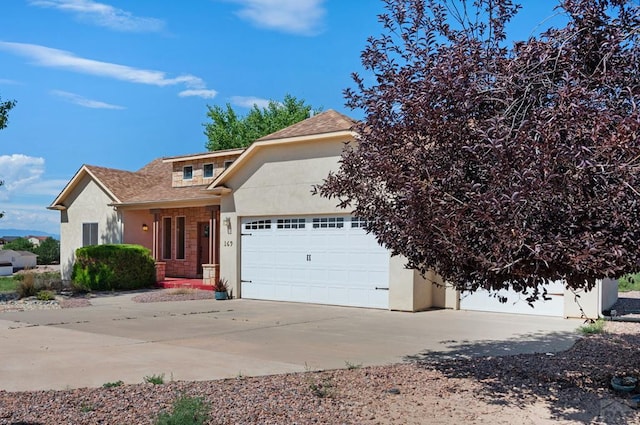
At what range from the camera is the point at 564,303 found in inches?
521

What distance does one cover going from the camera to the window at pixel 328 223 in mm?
15523

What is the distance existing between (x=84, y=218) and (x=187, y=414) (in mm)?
21358

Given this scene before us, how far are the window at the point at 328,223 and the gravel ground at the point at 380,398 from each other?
7613 millimetres

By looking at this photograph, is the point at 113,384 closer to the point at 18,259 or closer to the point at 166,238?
the point at 166,238

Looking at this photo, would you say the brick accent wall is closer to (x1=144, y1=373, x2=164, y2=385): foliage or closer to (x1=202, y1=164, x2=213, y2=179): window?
(x1=202, y1=164, x2=213, y2=179): window

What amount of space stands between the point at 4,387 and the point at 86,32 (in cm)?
920

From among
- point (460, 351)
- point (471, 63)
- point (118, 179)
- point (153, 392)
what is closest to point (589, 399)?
point (460, 351)

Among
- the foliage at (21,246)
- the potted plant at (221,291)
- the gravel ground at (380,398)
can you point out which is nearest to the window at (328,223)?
the potted plant at (221,291)

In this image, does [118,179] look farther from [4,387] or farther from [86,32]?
[4,387]

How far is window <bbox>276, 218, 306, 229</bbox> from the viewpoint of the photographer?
1630 centimetres

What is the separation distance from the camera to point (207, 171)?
22516 mm

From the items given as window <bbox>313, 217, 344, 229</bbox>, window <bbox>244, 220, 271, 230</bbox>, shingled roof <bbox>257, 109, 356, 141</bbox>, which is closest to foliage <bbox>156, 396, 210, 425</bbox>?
window <bbox>313, 217, 344, 229</bbox>

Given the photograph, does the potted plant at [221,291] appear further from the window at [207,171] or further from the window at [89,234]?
the window at [89,234]

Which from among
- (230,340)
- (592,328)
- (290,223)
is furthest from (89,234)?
(592,328)
